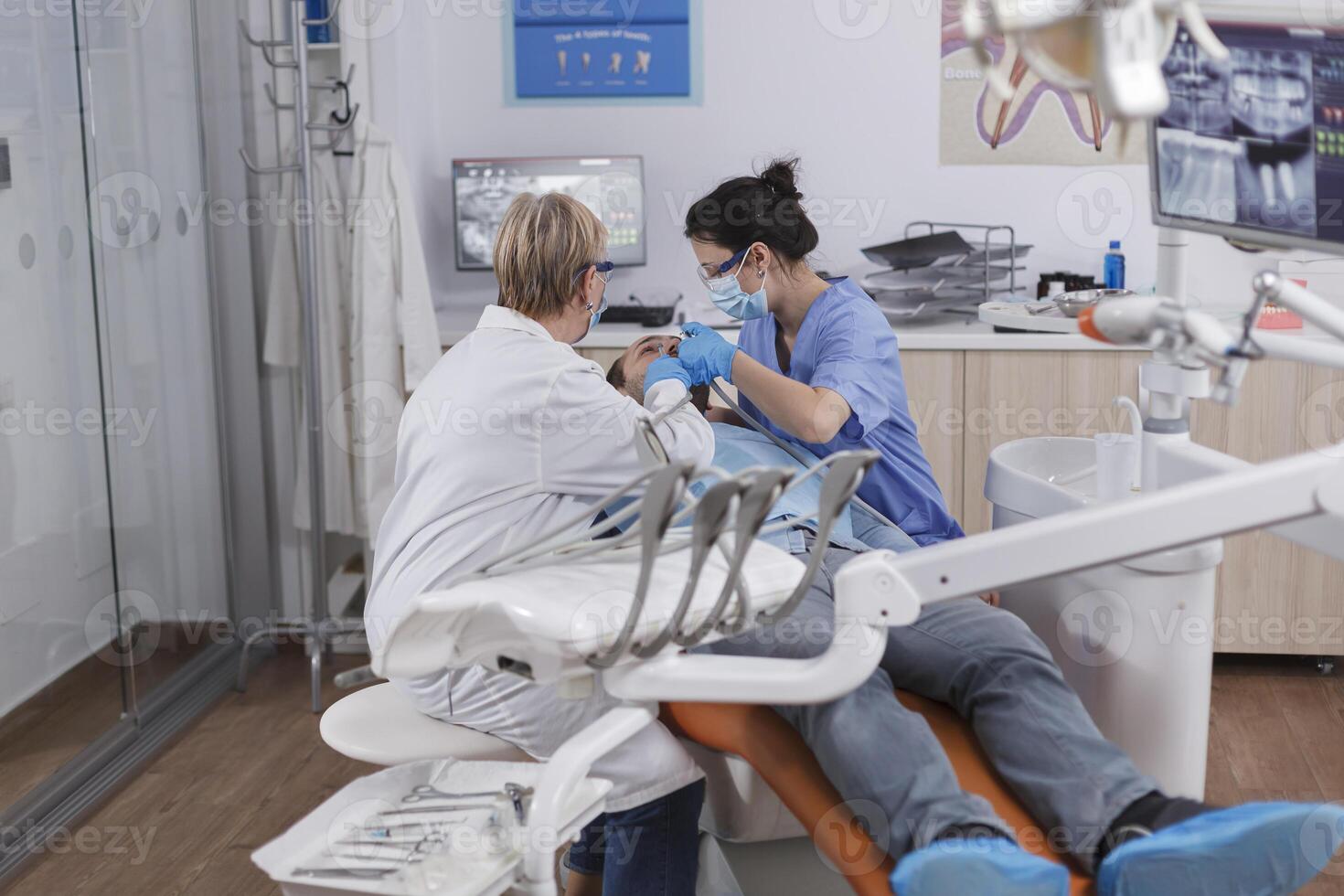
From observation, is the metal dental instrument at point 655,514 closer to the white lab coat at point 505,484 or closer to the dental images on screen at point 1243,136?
the white lab coat at point 505,484

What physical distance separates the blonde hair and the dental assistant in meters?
0.32

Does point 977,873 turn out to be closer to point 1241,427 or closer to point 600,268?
point 600,268

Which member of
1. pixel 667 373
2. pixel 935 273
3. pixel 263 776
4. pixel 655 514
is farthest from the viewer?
pixel 935 273

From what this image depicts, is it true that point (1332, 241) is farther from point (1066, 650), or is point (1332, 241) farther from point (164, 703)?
point (164, 703)

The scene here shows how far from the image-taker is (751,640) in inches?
66.3

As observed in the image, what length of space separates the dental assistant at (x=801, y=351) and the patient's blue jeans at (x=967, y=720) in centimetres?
45

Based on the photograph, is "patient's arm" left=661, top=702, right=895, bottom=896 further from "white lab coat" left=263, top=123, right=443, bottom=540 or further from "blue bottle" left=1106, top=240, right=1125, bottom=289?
"blue bottle" left=1106, top=240, right=1125, bottom=289

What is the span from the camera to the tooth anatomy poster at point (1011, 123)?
345 cm

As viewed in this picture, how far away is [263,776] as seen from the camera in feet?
8.81

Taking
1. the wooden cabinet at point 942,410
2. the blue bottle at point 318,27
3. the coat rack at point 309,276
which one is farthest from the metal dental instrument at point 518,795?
the blue bottle at point 318,27

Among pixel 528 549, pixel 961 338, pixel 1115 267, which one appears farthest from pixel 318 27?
pixel 528 549

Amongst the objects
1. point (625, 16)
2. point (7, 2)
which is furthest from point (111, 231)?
point (625, 16)

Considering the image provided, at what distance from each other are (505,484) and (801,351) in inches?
29.4

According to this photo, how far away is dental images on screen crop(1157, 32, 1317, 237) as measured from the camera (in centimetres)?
147
